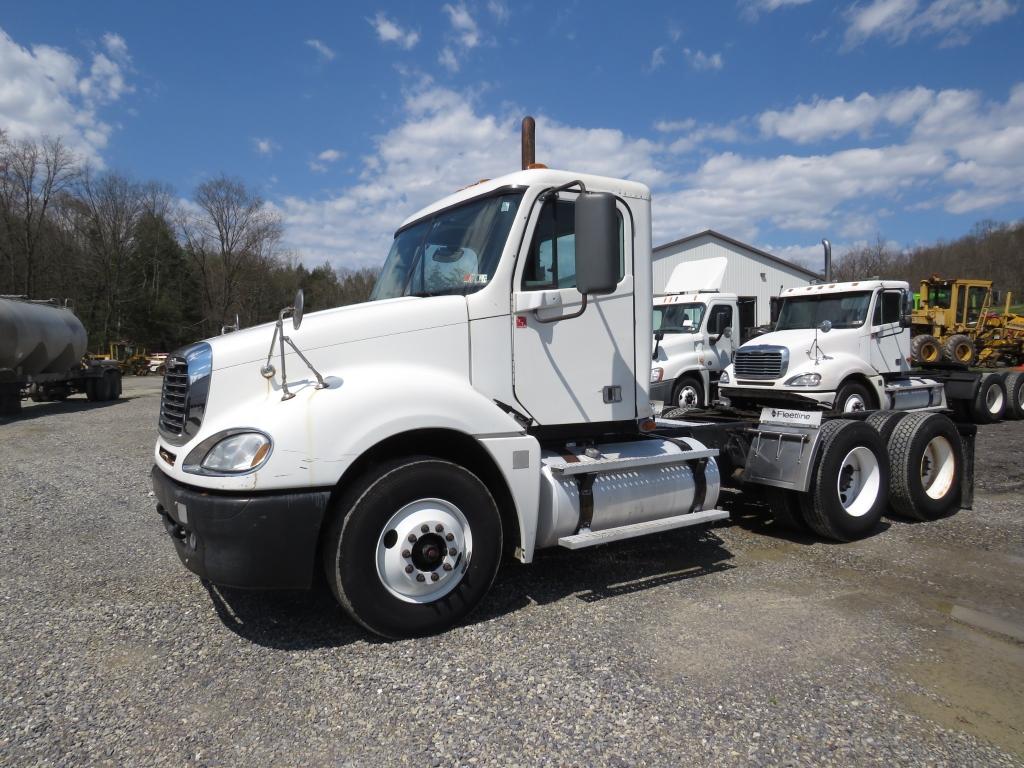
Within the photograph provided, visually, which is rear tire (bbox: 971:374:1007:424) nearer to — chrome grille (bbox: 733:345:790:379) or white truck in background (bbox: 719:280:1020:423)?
white truck in background (bbox: 719:280:1020:423)

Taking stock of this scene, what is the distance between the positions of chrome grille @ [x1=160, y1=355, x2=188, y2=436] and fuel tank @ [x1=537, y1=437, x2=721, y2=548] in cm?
216

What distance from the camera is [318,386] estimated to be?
12.0 feet

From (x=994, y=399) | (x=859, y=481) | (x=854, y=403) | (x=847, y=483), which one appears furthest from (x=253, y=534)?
(x=994, y=399)

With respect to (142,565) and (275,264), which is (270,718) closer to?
(142,565)

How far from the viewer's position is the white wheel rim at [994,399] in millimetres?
13422

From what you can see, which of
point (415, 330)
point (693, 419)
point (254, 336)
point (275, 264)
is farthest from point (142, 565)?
point (275, 264)

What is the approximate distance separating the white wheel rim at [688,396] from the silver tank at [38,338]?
16067mm

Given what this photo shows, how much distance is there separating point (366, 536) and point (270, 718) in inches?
37.2

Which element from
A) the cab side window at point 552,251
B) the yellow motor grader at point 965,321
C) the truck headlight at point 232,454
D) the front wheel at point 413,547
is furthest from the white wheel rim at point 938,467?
the yellow motor grader at point 965,321

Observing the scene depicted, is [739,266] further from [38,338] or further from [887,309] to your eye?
[38,338]

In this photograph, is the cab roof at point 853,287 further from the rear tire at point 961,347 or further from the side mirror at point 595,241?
the rear tire at point 961,347

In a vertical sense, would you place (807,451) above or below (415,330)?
below

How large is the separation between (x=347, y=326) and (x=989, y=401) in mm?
14236

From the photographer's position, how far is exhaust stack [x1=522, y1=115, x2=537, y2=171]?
491cm
